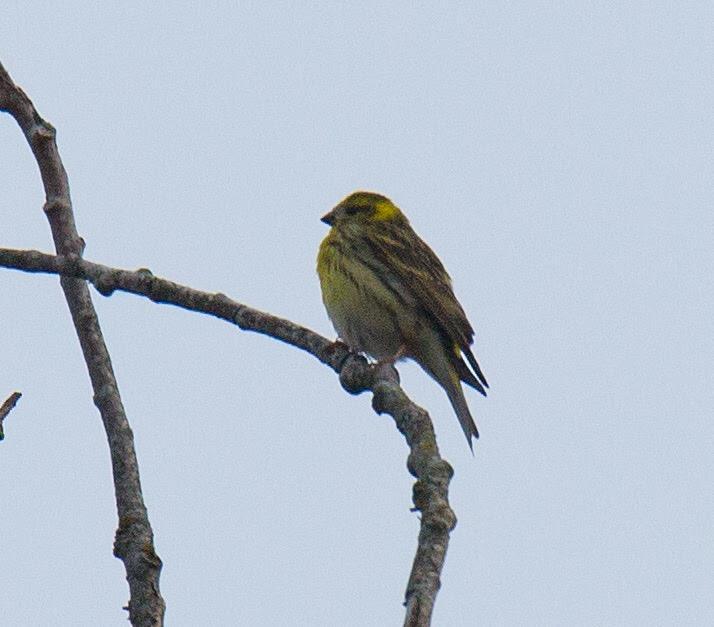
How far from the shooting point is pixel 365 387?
4215 millimetres

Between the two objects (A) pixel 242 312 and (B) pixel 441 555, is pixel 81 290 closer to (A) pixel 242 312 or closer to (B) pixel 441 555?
(A) pixel 242 312

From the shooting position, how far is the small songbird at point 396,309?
23.7 ft

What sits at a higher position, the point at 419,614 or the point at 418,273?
the point at 418,273

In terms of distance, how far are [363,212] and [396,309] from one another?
1.18 m

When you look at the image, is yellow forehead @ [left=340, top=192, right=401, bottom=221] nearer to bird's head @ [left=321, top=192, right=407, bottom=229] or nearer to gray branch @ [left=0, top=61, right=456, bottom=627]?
bird's head @ [left=321, top=192, right=407, bottom=229]

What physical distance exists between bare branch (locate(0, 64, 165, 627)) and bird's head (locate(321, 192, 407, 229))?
3.43 m

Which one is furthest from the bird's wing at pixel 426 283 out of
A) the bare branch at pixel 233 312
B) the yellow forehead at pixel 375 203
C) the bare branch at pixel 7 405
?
the bare branch at pixel 7 405

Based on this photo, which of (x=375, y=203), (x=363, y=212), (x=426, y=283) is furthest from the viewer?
(x=375, y=203)

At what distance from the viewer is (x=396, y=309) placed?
726 centimetres

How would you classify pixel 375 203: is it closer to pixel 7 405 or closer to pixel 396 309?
pixel 396 309

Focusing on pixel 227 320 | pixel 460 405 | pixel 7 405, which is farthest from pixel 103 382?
pixel 460 405

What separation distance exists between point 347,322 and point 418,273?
0.59 m

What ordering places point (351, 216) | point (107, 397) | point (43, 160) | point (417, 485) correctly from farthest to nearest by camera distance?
point (351, 216) < point (43, 160) < point (107, 397) < point (417, 485)

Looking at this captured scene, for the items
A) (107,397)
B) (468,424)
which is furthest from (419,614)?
(468,424)
